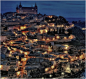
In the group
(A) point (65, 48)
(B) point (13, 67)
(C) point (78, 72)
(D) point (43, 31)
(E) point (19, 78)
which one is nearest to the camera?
(E) point (19, 78)

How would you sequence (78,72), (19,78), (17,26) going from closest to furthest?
1. (19,78)
2. (78,72)
3. (17,26)

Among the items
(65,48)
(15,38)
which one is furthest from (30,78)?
(15,38)

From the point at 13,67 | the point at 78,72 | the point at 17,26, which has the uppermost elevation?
the point at 17,26

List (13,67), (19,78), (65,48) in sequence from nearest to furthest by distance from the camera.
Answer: (19,78) < (13,67) < (65,48)

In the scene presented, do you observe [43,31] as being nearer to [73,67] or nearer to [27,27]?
[27,27]

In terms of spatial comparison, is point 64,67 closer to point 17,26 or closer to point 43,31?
point 43,31

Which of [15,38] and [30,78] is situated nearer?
[30,78]

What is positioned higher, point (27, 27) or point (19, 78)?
point (27, 27)

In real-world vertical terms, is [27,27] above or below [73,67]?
above

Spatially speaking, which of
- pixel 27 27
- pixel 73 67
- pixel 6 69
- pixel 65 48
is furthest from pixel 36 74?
pixel 27 27
